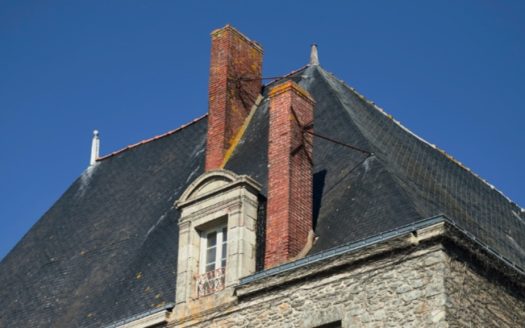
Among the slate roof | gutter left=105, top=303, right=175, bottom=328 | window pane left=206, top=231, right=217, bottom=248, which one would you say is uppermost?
the slate roof

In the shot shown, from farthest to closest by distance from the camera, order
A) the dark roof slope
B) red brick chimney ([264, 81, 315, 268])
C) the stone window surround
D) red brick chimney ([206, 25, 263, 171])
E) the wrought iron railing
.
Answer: red brick chimney ([206, 25, 263, 171])
the dark roof slope
the wrought iron railing
the stone window surround
red brick chimney ([264, 81, 315, 268])

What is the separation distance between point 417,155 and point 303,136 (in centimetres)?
242

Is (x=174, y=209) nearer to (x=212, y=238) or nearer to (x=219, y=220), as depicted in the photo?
(x=212, y=238)

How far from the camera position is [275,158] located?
15844 mm

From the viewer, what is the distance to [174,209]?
60.0 feet

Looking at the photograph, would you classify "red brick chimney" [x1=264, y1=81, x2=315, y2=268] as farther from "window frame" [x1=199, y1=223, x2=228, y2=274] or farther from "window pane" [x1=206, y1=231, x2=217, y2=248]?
"window pane" [x1=206, y1=231, x2=217, y2=248]

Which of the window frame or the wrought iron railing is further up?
the window frame

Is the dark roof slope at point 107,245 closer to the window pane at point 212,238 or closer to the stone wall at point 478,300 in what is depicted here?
the window pane at point 212,238

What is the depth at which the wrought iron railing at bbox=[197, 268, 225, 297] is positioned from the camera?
15375 mm

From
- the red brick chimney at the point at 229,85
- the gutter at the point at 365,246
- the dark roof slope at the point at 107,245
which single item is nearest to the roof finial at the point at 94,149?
the dark roof slope at the point at 107,245

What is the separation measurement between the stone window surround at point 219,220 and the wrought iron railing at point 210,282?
9cm

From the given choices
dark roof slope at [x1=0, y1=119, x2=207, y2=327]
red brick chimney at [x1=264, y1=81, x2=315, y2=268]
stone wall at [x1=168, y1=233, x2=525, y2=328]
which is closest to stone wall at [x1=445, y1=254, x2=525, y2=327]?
stone wall at [x1=168, y1=233, x2=525, y2=328]

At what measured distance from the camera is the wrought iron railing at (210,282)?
15375mm

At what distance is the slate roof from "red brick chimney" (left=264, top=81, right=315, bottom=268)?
0.35 m
